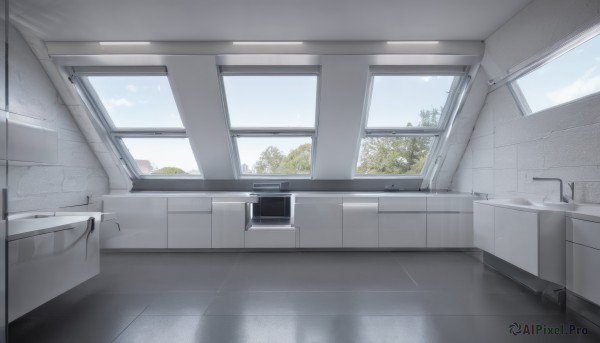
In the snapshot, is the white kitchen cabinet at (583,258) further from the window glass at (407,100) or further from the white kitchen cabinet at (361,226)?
the window glass at (407,100)

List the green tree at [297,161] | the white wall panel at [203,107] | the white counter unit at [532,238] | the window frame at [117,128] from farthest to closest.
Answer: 1. the green tree at [297,161]
2. the window frame at [117,128]
3. the white wall panel at [203,107]
4. the white counter unit at [532,238]

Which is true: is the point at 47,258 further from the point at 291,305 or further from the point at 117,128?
the point at 117,128

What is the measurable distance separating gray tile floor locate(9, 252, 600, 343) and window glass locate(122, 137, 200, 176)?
158cm

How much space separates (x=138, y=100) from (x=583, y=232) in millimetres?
4934

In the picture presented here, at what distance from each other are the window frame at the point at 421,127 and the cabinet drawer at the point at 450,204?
77 cm

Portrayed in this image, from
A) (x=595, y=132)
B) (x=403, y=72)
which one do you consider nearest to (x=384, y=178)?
(x=403, y=72)

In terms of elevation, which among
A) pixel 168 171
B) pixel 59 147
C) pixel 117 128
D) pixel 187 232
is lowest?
pixel 187 232

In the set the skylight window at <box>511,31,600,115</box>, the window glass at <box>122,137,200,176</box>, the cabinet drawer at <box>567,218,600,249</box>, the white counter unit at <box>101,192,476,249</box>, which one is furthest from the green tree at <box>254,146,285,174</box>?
the cabinet drawer at <box>567,218,600,249</box>

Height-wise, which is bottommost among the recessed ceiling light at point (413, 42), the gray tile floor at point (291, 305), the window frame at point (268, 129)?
the gray tile floor at point (291, 305)

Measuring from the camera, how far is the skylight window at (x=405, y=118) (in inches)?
138

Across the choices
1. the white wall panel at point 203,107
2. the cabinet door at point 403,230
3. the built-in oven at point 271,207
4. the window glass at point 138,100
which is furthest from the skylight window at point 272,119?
the cabinet door at point 403,230

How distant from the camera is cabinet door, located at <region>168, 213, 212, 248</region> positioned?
3555 mm

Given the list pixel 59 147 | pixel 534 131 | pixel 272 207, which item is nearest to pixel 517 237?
pixel 534 131

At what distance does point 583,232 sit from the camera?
181cm
